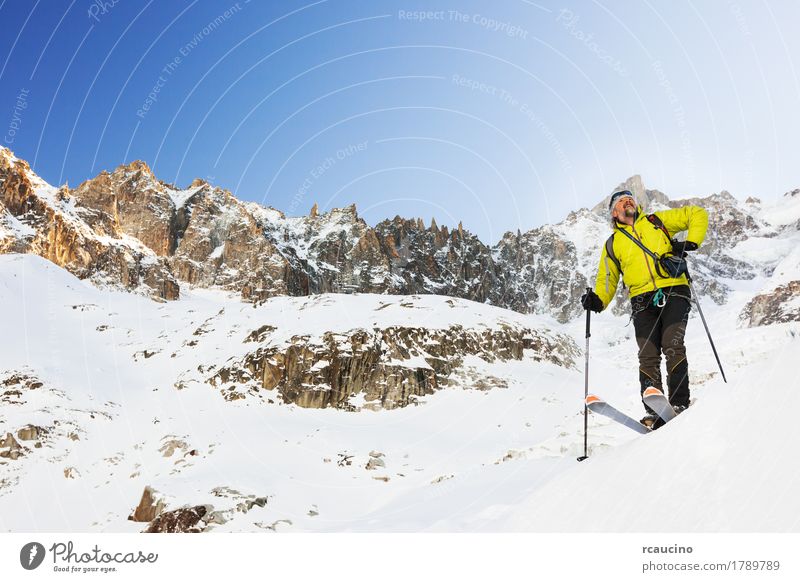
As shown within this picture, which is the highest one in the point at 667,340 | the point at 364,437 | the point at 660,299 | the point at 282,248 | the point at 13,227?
the point at 282,248

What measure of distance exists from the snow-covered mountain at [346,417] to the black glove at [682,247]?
48.2 inches

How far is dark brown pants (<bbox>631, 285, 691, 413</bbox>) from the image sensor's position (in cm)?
564

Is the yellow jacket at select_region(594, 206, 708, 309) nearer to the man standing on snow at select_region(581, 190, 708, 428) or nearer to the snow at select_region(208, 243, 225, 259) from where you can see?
the man standing on snow at select_region(581, 190, 708, 428)

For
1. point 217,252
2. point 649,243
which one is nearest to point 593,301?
point 649,243

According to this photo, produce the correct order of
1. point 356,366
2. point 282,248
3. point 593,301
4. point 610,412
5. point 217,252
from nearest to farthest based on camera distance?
point 610,412 → point 593,301 → point 356,366 → point 217,252 → point 282,248

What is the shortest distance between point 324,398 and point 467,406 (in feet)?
34.2

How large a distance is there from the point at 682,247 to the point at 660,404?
177 centimetres

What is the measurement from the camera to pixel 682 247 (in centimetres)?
568

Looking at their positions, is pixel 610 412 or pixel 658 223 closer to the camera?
pixel 610 412

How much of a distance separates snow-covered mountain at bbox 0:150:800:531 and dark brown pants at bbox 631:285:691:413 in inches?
38.0

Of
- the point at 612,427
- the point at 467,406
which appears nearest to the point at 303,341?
the point at 467,406

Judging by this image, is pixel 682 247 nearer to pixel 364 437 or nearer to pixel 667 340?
pixel 667 340

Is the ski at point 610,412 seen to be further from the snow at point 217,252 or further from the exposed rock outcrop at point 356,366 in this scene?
the snow at point 217,252

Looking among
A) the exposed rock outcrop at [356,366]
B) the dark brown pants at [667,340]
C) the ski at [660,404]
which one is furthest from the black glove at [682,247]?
the exposed rock outcrop at [356,366]
